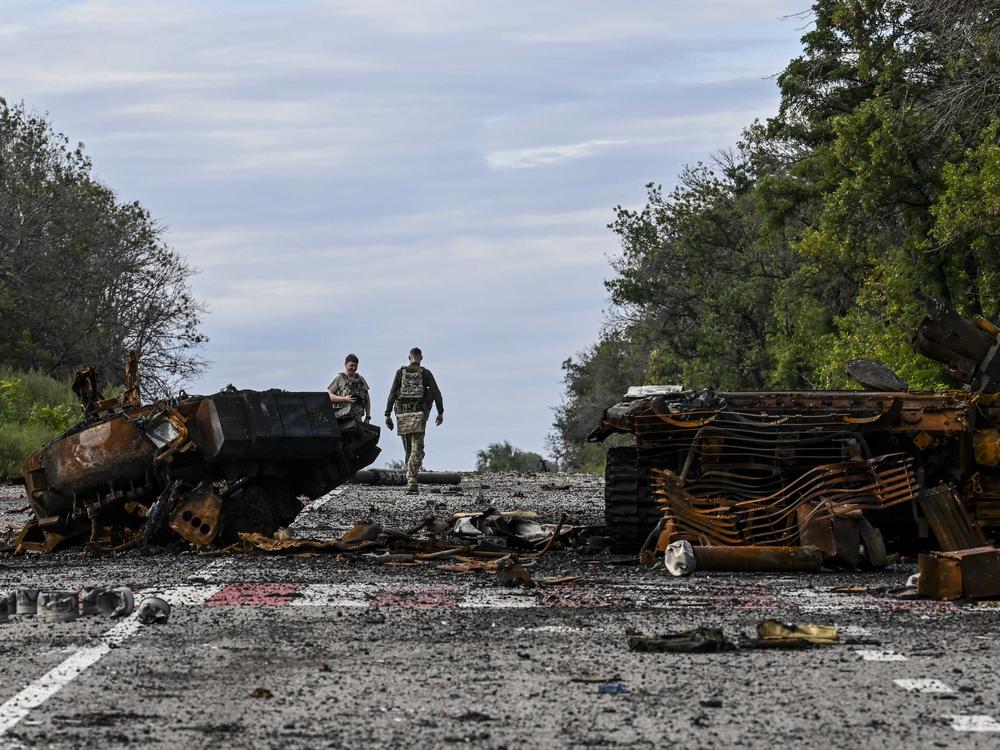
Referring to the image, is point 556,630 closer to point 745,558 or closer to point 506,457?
point 745,558

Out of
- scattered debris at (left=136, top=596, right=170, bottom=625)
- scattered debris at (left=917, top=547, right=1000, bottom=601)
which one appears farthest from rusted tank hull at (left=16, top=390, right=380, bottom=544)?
scattered debris at (left=917, top=547, right=1000, bottom=601)

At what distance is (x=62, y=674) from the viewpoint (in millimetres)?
7836

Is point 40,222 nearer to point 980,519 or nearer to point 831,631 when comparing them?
point 980,519

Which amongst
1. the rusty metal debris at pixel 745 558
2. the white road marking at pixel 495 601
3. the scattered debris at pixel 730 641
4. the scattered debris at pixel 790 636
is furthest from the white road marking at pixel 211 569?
the scattered debris at pixel 790 636

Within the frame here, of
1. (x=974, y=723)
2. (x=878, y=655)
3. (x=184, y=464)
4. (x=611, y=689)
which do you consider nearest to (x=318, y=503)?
(x=184, y=464)

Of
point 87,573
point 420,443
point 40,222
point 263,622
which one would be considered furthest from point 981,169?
point 40,222

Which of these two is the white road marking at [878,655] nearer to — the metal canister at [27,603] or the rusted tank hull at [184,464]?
the metal canister at [27,603]

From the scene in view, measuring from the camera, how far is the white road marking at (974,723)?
21.3ft

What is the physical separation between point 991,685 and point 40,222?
5102 cm

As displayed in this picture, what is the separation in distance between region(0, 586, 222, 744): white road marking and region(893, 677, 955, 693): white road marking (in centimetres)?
355

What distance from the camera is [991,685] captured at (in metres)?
7.46

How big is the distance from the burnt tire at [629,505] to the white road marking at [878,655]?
21.8 ft

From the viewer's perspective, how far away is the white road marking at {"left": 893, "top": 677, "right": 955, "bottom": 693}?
24.1ft

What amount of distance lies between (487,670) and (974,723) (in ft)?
7.53
